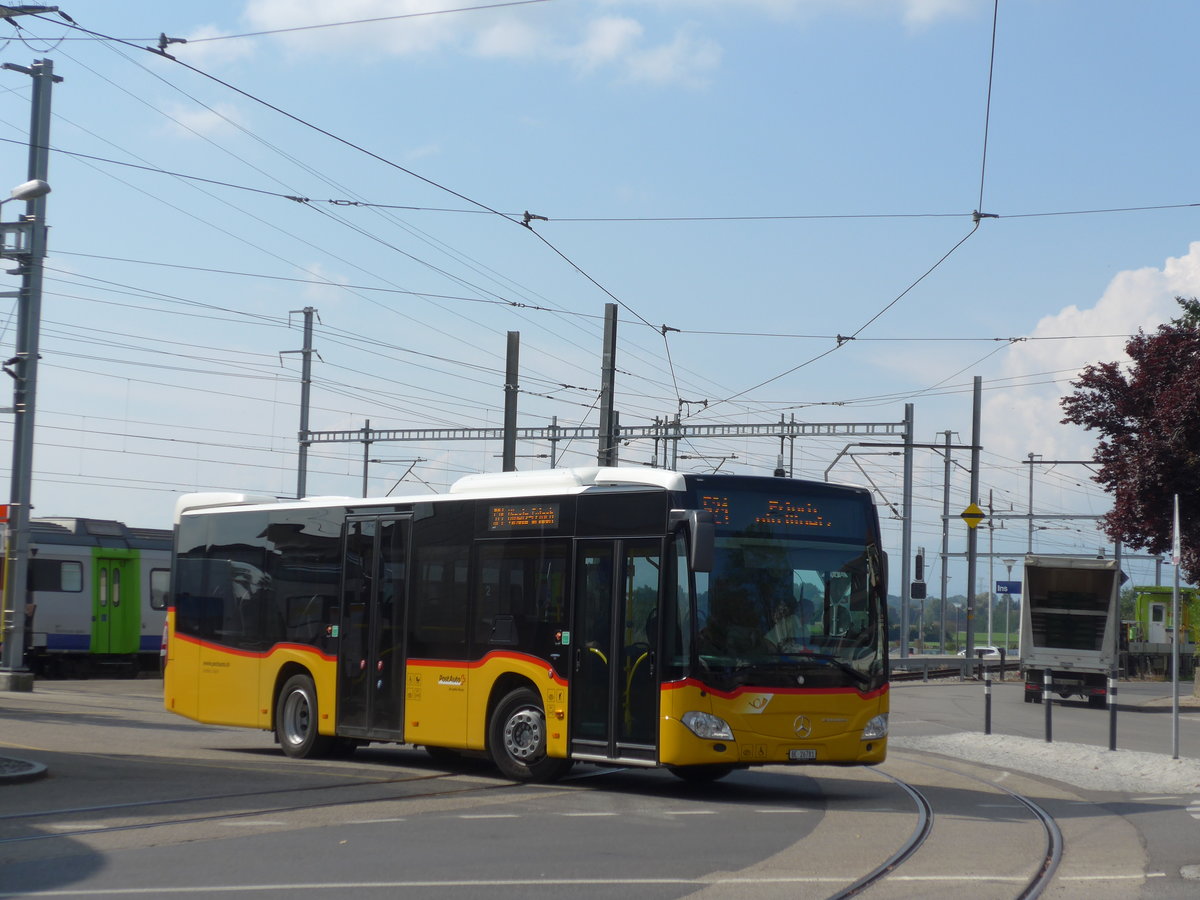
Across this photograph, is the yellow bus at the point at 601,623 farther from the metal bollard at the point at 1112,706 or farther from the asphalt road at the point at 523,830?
the metal bollard at the point at 1112,706

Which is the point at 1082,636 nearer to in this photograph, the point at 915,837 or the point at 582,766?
the point at 582,766

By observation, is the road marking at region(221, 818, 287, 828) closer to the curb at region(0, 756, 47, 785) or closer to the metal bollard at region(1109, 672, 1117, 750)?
the curb at region(0, 756, 47, 785)

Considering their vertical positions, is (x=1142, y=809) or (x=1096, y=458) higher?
(x=1096, y=458)

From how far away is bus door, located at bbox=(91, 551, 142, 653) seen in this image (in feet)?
118

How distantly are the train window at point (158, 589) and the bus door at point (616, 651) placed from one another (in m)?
25.8

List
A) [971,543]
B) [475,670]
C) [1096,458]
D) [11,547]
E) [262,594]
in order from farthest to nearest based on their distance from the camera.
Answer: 1. [971,543]
2. [1096,458]
3. [11,547]
4. [262,594]
5. [475,670]

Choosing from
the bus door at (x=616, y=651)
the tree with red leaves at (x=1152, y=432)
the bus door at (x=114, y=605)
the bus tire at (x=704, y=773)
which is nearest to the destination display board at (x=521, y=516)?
the bus door at (x=616, y=651)

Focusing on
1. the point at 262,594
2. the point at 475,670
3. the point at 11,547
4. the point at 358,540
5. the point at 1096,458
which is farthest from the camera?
the point at 1096,458

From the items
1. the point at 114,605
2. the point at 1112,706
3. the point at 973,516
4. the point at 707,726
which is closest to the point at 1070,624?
the point at 973,516

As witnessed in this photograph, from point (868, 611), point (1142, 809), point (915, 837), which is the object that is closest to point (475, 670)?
point (868, 611)

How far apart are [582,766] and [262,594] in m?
4.15

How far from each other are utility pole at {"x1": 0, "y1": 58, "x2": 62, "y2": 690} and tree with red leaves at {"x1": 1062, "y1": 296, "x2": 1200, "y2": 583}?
21.4 metres

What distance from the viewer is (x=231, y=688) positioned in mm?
17594

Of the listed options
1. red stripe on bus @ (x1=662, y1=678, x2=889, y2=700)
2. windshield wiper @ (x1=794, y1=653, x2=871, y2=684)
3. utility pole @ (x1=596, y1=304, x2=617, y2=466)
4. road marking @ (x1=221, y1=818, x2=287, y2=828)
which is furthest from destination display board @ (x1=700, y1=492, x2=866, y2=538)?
utility pole @ (x1=596, y1=304, x2=617, y2=466)
